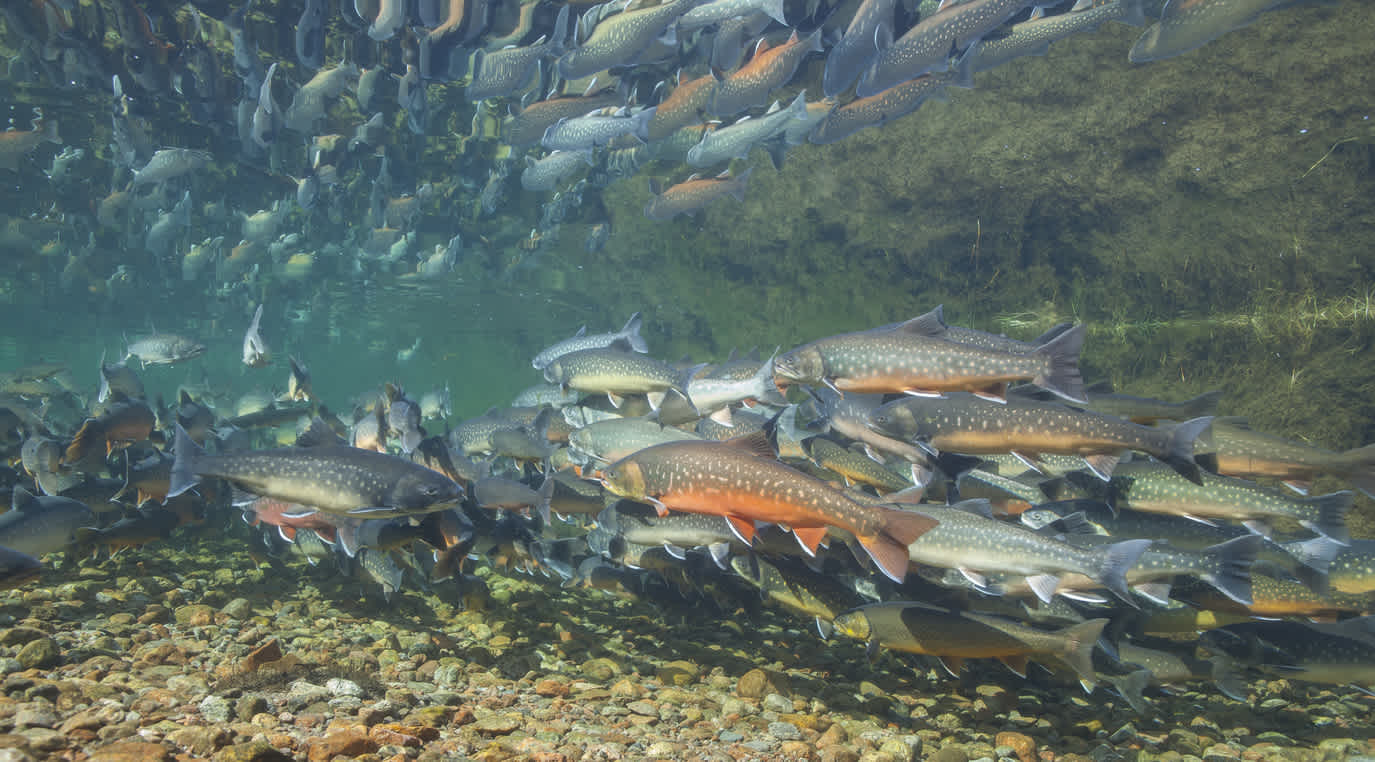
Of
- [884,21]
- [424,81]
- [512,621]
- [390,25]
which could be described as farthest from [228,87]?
[512,621]

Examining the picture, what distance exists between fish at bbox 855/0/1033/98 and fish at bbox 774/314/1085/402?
5407 mm

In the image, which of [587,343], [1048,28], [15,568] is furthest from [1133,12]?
[15,568]

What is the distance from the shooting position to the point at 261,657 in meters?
3.46

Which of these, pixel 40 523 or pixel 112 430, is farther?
pixel 112 430

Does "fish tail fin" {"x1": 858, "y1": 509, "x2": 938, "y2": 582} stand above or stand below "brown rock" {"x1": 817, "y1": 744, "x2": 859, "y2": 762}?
above

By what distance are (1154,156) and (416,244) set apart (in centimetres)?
2275

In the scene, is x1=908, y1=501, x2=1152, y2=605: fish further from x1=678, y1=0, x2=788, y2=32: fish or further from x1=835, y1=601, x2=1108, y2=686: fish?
x1=678, y1=0, x2=788, y2=32: fish

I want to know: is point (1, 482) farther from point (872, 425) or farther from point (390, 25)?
point (390, 25)

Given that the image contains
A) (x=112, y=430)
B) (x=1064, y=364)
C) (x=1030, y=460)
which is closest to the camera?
(x=1064, y=364)

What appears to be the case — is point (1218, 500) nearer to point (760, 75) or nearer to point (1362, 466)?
point (1362, 466)

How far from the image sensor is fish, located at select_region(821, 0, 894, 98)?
28.7ft

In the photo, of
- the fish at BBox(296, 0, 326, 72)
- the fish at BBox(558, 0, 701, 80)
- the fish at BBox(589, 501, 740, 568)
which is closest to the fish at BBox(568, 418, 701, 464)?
the fish at BBox(589, 501, 740, 568)

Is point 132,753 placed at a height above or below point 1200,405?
above

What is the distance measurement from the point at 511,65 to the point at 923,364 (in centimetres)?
1009
